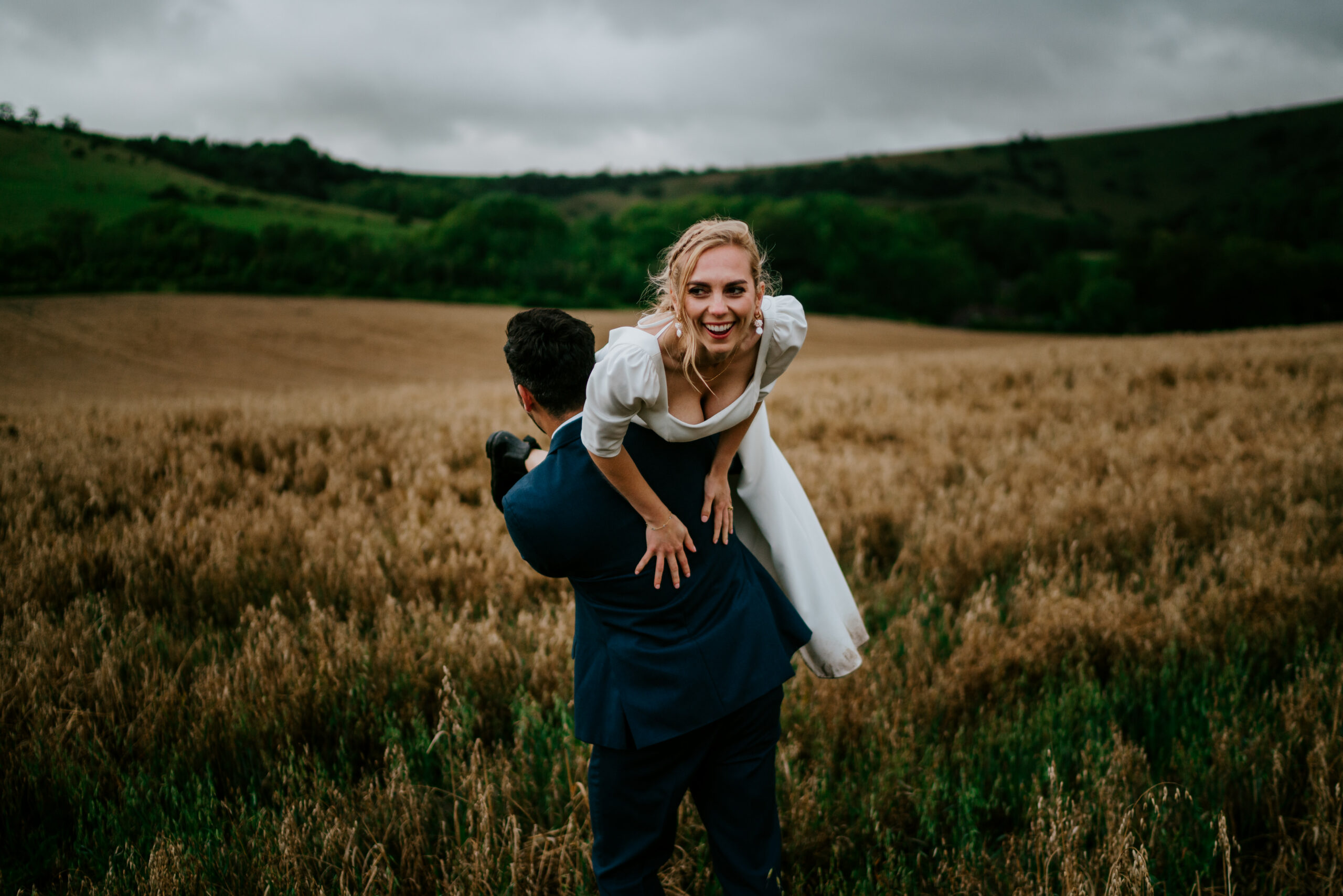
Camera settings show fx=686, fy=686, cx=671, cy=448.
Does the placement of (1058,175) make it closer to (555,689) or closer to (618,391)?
(555,689)

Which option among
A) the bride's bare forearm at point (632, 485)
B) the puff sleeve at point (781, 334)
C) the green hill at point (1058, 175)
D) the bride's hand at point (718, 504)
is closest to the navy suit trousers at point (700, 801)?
the bride's hand at point (718, 504)

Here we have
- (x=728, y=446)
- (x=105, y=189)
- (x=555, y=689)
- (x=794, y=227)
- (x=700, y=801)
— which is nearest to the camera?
(x=728, y=446)

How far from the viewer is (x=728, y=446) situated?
1775 mm

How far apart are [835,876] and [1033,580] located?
8.25ft

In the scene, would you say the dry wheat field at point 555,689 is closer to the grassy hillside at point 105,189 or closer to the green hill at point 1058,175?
the grassy hillside at point 105,189

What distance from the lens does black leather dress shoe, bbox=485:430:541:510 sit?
71.8 inches

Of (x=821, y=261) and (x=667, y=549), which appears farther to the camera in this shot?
(x=821, y=261)

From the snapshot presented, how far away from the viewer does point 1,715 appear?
2.67m

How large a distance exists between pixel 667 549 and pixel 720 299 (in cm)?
60

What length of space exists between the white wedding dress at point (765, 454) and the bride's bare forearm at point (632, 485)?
0.09ft

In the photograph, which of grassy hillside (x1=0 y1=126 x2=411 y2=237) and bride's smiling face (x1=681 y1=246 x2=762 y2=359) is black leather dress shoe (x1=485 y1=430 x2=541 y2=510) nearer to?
bride's smiling face (x1=681 y1=246 x2=762 y2=359)

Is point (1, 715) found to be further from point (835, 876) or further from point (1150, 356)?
point (1150, 356)

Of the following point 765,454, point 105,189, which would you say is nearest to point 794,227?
point 105,189

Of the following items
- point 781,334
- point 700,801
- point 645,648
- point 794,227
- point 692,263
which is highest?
point 794,227
